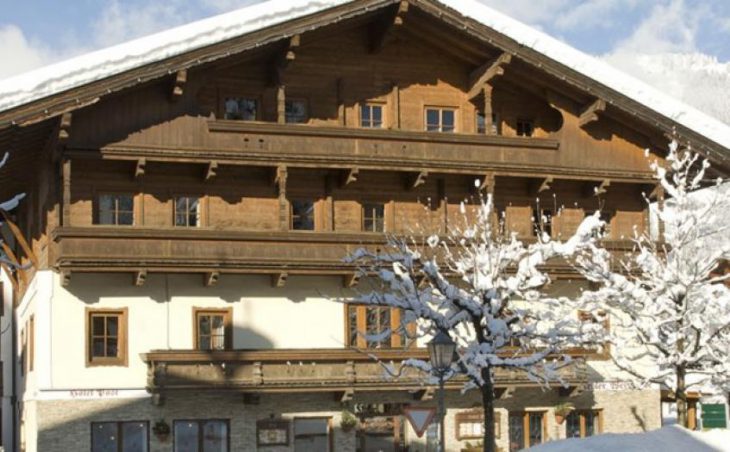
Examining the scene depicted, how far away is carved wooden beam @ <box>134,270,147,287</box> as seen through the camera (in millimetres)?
29948

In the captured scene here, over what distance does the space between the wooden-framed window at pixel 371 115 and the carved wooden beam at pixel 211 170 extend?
15.3 feet

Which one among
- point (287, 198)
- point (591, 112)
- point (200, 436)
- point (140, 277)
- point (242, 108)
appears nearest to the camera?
A: point (140, 277)

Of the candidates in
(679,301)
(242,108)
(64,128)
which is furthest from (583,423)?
(64,128)

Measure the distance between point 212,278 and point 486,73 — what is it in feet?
31.4

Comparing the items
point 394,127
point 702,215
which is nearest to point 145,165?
point 394,127

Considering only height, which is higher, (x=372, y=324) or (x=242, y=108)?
(x=242, y=108)

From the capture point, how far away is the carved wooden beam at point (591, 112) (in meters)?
34.4

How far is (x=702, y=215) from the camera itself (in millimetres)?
30109

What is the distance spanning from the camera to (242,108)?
108 ft

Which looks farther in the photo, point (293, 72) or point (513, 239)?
point (293, 72)

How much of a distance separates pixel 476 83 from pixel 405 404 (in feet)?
29.6

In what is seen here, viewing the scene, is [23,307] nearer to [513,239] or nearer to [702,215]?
[513,239]

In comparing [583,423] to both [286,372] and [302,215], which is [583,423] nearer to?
[286,372]

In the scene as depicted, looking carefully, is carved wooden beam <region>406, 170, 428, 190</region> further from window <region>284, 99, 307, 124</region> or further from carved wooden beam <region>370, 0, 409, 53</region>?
carved wooden beam <region>370, 0, 409, 53</region>
